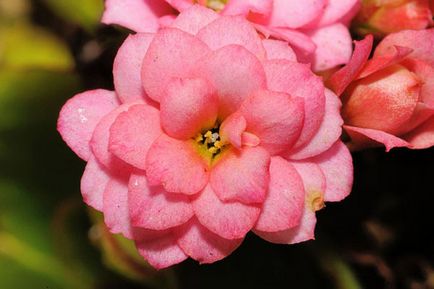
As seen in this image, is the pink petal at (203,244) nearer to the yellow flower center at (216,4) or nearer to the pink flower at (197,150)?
the pink flower at (197,150)

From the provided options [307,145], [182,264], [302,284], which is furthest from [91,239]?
[307,145]

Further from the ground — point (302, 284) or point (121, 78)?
point (121, 78)

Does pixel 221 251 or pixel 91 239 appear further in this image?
pixel 91 239

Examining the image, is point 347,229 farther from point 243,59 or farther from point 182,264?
point 243,59

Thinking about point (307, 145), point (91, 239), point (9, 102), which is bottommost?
point (91, 239)

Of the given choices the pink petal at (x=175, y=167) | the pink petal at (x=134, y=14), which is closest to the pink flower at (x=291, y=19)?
the pink petal at (x=134, y=14)

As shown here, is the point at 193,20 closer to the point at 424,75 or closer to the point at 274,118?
the point at 274,118

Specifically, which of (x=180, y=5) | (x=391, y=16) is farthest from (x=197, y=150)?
(x=391, y=16)
